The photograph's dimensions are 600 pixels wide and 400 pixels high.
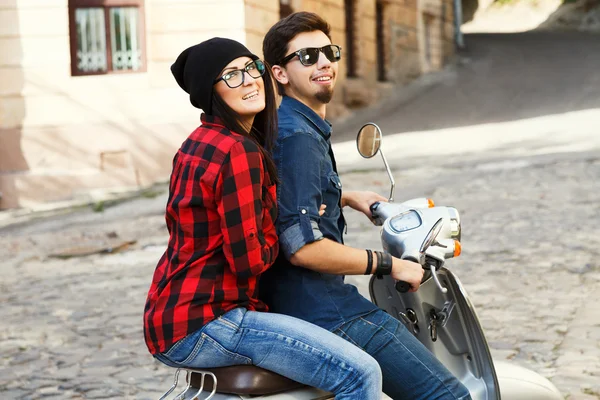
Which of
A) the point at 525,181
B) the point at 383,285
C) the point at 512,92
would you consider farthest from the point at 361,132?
the point at 512,92

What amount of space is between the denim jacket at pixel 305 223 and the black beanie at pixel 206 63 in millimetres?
234

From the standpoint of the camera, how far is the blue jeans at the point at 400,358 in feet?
8.43

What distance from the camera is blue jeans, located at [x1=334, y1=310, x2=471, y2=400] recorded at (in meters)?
2.57

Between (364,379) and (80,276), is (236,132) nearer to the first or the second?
(364,379)

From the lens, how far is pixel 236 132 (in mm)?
2512

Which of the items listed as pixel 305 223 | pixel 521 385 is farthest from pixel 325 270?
pixel 521 385

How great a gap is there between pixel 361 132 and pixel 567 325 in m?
2.97

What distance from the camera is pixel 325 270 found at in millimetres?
2527

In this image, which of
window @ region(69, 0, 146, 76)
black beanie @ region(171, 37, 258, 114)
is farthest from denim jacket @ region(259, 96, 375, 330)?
window @ region(69, 0, 146, 76)

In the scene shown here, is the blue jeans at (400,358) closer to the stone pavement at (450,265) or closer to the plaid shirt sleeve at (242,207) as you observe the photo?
the plaid shirt sleeve at (242,207)

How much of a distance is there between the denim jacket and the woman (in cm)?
6

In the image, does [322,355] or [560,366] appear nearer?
[322,355]

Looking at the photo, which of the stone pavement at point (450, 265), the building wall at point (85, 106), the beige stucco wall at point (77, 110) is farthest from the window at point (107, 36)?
the stone pavement at point (450, 265)

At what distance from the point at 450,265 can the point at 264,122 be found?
489cm
